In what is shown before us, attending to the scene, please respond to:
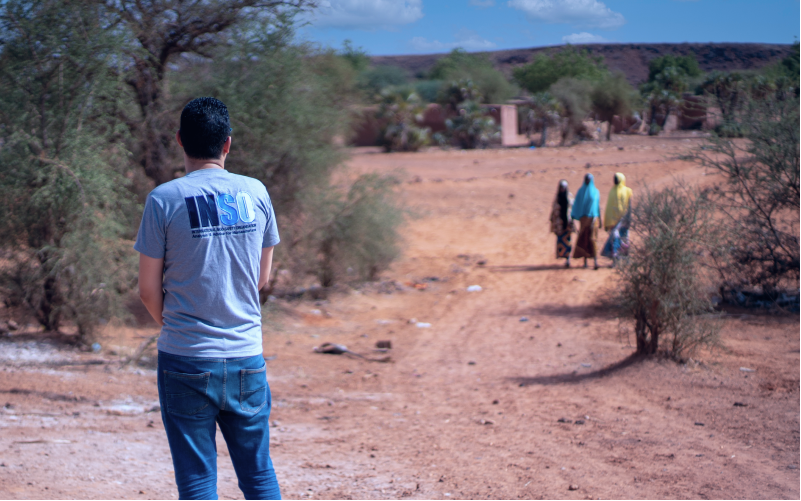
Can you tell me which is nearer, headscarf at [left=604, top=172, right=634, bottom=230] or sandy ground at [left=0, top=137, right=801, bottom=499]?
sandy ground at [left=0, top=137, right=801, bottom=499]

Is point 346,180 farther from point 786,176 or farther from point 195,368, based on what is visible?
point 195,368

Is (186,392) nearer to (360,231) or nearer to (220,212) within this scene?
(220,212)

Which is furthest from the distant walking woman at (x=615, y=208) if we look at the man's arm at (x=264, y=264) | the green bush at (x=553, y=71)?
the green bush at (x=553, y=71)

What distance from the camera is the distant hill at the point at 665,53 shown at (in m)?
57.7

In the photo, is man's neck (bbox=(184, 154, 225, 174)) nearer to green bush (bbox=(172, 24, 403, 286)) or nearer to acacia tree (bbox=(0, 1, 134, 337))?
acacia tree (bbox=(0, 1, 134, 337))

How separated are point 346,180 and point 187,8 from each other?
4.26 metres

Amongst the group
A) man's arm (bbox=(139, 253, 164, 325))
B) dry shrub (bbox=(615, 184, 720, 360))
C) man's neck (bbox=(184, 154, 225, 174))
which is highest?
man's neck (bbox=(184, 154, 225, 174))

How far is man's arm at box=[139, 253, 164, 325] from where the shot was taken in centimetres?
219

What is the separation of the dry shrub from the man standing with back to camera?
5408 mm

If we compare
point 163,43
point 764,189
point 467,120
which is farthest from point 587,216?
point 467,120

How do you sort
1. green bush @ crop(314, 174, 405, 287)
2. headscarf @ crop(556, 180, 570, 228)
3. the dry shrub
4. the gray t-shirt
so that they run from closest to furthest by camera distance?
the gray t-shirt < the dry shrub < green bush @ crop(314, 174, 405, 287) < headscarf @ crop(556, 180, 570, 228)

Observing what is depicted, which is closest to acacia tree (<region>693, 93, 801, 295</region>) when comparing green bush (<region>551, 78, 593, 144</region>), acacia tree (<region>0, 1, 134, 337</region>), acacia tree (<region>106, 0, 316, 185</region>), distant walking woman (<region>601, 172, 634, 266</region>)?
distant walking woman (<region>601, 172, 634, 266</region>)

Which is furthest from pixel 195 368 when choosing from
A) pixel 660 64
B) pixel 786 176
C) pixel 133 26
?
pixel 660 64

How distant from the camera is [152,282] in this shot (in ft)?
7.24
